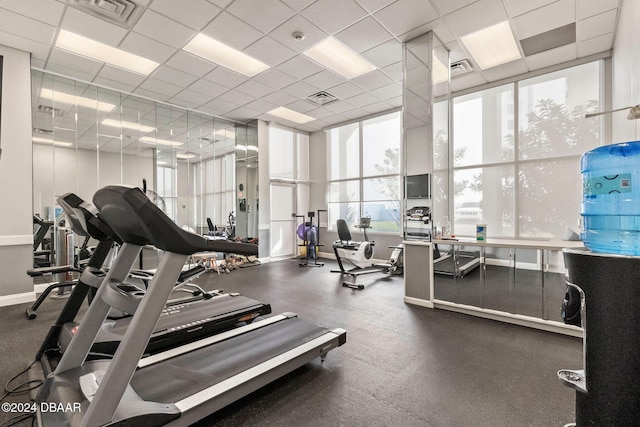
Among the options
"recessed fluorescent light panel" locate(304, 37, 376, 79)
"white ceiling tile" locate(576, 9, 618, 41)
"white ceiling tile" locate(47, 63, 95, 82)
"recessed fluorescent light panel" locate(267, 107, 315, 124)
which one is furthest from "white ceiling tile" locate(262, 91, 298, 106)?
"white ceiling tile" locate(576, 9, 618, 41)

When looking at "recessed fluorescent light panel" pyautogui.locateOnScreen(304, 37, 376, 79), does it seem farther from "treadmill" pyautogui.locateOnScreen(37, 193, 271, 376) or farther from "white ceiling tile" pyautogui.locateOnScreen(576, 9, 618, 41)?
"treadmill" pyautogui.locateOnScreen(37, 193, 271, 376)

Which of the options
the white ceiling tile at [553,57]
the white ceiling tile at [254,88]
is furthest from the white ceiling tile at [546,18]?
the white ceiling tile at [254,88]

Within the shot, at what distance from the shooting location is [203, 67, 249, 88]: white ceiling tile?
16.7 feet

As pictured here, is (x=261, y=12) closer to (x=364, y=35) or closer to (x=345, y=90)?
(x=364, y=35)

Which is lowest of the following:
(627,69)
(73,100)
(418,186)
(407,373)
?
(407,373)

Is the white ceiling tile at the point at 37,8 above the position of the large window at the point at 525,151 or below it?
above

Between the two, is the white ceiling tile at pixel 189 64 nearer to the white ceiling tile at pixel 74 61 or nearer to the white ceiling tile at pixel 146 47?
the white ceiling tile at pixel 146 47

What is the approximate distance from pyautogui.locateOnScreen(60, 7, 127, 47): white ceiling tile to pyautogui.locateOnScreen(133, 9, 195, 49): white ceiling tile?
1.02 feet

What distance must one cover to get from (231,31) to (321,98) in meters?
2.81

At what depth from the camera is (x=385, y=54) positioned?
4656mm

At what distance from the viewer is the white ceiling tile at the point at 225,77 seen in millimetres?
5094

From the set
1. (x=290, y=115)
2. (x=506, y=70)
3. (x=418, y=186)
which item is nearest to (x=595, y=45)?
(x=506, y=70)

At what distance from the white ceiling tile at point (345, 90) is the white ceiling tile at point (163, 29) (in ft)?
9.42

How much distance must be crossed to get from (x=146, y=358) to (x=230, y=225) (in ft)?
20.1
